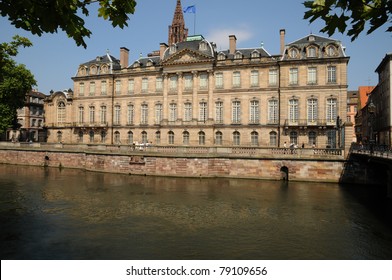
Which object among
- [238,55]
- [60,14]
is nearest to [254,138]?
[238,55]

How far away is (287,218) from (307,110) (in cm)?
2396

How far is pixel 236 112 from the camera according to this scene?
1561 inches

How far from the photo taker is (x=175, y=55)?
41.2 meters

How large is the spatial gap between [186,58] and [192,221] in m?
30.4

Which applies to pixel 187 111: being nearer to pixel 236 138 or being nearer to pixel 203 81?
pixel 203 81

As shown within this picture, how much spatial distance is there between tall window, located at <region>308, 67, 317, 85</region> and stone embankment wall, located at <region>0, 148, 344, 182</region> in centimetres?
1283

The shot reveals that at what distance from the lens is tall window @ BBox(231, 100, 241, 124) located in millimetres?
39469

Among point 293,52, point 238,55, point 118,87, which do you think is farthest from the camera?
point 118,87

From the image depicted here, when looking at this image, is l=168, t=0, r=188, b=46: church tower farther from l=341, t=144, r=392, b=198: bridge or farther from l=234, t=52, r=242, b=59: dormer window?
l=341, t=144, r=392, b=198: bridge

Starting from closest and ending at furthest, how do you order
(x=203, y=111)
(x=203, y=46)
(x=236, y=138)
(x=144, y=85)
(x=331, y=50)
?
(x=331, y=50)
(x=236, y=138)
(x=203, y=46)
(x=203, y=111)
(x=144, y=85)

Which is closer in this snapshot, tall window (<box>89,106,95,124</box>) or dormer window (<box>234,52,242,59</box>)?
dormer window (<box>234,52,242,59</box>)

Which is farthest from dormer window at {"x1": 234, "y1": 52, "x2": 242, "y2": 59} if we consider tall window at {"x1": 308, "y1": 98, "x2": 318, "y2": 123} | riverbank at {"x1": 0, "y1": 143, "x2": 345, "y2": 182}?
riverbank at {"x1": 0, "y1": 143, "x2": 345, "y2": 182}

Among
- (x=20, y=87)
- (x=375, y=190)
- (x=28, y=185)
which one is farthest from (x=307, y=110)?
(x=20, y=87)

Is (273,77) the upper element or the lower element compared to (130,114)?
upper
